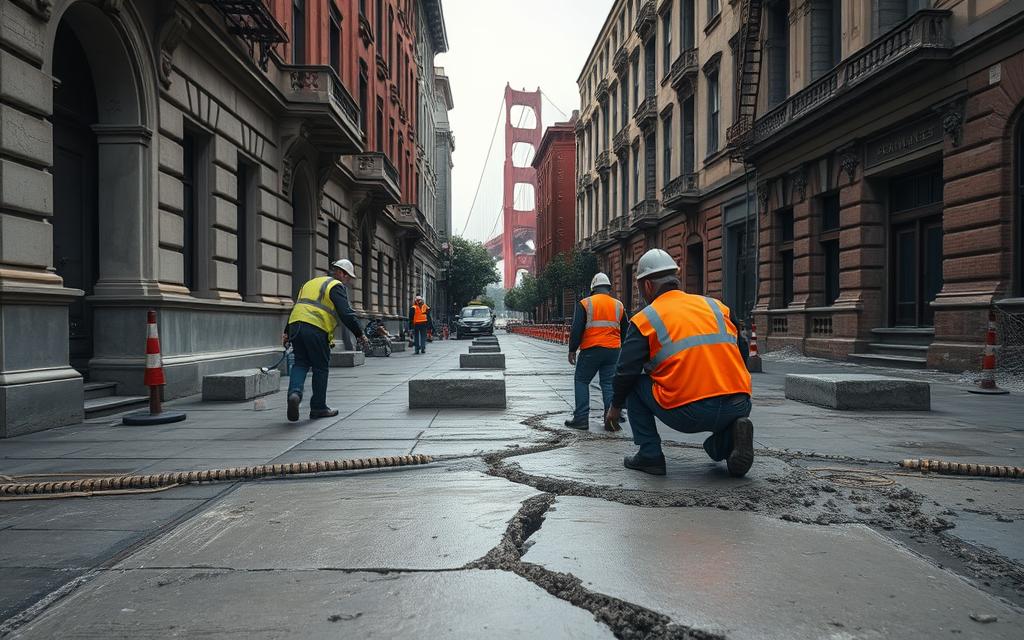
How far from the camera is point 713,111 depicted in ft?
81.0

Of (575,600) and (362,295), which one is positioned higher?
(362,295)

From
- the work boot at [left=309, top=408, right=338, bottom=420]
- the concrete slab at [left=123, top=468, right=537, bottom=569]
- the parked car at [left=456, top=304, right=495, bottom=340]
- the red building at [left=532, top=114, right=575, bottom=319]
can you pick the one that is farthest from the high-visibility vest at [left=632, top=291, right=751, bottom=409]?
the red building at [left=532, top=114, right=575, bottom=319]

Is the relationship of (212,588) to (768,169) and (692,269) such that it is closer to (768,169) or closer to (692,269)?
(768,169)

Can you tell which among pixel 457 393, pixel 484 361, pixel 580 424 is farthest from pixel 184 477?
pixel 484 361

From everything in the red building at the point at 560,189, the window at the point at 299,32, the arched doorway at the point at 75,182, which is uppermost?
the red building at the point at 560,189

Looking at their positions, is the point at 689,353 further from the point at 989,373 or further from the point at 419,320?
the point at 419,320

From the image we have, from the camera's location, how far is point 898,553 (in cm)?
302

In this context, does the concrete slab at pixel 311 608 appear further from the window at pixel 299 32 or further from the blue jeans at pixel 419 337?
the blue jeans at pixel 419 337

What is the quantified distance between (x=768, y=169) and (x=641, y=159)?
14136mm

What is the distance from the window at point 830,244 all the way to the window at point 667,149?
1231 centimetres

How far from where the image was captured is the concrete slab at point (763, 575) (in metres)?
2.33

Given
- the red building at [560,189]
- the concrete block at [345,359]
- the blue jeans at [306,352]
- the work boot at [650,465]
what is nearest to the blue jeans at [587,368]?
the work boot at [650,465]

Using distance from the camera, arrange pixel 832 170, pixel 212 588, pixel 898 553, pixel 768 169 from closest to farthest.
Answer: pixel 212 588, pixel 898 553, pixel 832 170, pixel 768 169

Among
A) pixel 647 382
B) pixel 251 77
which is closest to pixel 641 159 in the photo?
pixel 251 77
